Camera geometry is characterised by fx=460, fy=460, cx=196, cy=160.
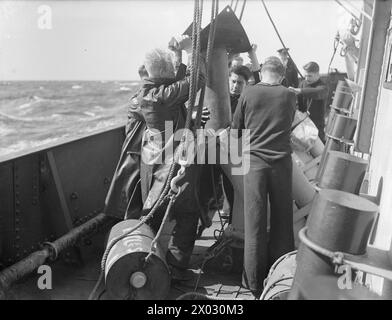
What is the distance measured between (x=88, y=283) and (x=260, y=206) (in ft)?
4.76

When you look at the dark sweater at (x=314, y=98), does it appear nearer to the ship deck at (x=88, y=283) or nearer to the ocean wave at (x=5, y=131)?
the ship deck at (x=88, y=283)

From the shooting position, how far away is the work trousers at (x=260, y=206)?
3.38 meters

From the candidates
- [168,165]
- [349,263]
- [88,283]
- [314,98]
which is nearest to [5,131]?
[314,98]

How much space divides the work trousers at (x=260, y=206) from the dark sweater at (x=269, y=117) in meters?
0.08

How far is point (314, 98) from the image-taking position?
6570 mm

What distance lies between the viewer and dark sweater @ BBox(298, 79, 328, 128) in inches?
244

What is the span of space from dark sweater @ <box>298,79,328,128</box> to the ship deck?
3.00 m

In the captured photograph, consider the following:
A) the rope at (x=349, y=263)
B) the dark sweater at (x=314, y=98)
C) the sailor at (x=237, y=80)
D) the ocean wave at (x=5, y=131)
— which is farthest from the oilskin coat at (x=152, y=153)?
the ocean wave at (x=5, y=131)

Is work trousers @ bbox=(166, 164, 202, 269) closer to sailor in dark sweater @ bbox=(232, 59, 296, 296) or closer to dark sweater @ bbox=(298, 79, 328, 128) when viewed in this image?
sailor in dark sweater @ bbox=(232, 59, 296, 296)

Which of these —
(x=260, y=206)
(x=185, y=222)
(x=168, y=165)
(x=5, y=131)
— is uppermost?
(x=168, y=165)

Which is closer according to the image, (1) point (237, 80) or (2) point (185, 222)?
(2) point (185, 222)

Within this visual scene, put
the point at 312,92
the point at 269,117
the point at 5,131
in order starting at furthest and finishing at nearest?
the point at 5,131, the point at 312,92, the point at 269,117

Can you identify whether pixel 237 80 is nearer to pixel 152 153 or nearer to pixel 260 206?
pixel 152 153

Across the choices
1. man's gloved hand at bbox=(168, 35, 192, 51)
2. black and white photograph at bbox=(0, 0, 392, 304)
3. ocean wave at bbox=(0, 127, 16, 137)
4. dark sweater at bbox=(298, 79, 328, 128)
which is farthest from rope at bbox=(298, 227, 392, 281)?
ocean wave at bbox=(0, 127, 16, 137)
